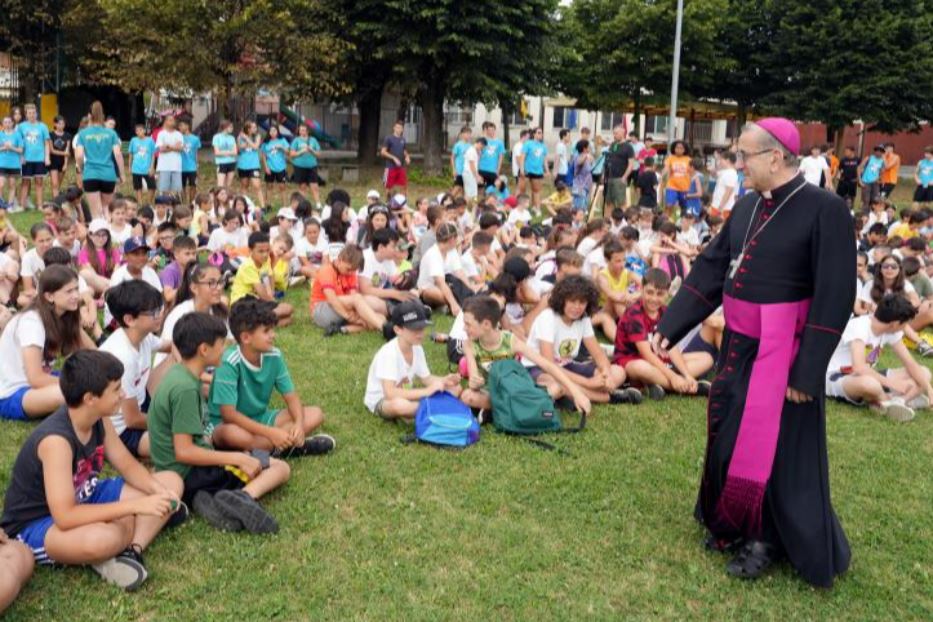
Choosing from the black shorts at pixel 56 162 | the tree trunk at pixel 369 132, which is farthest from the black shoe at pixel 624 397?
the tree trunk at pixel 369 132

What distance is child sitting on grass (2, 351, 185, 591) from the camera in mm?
3752

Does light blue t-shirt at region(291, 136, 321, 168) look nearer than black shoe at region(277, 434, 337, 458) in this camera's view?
No

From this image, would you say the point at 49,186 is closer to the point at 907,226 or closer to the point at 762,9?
the point at 907,226

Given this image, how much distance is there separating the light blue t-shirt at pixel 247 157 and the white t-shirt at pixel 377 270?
770 centimetres

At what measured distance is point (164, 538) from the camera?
432 centimetres

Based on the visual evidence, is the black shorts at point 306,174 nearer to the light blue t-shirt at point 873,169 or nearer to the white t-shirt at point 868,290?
the white t-shirt at point 868,290

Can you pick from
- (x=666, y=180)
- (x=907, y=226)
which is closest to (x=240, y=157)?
(x=666, y=180)

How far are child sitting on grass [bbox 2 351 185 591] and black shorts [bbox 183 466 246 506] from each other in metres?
0.56

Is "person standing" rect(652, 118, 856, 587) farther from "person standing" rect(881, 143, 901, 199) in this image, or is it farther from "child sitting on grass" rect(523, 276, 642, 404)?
"person standing" rect(881, 143, 901, 199)

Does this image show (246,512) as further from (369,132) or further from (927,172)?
(369,132)

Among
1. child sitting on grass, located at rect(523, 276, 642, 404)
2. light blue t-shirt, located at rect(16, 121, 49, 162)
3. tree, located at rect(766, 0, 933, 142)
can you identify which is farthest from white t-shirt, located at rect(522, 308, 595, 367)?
tree, located at rect(766, 0, 933, 142)

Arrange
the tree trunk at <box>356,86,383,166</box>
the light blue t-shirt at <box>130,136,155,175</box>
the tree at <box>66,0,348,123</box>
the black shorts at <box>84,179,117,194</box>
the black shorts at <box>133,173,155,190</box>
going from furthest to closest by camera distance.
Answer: the tree trunk at <box>356,86,383,166</box> < the tree at <box>66,0,348,123</box> < the black shorts at <box>133,173,155,190</box> < the light blue t-shirt at <box>130,136,155,175</box> < the black shorts at <box>84,179,117,194</box>

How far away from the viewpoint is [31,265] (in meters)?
7.99

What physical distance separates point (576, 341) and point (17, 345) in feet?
12.7
